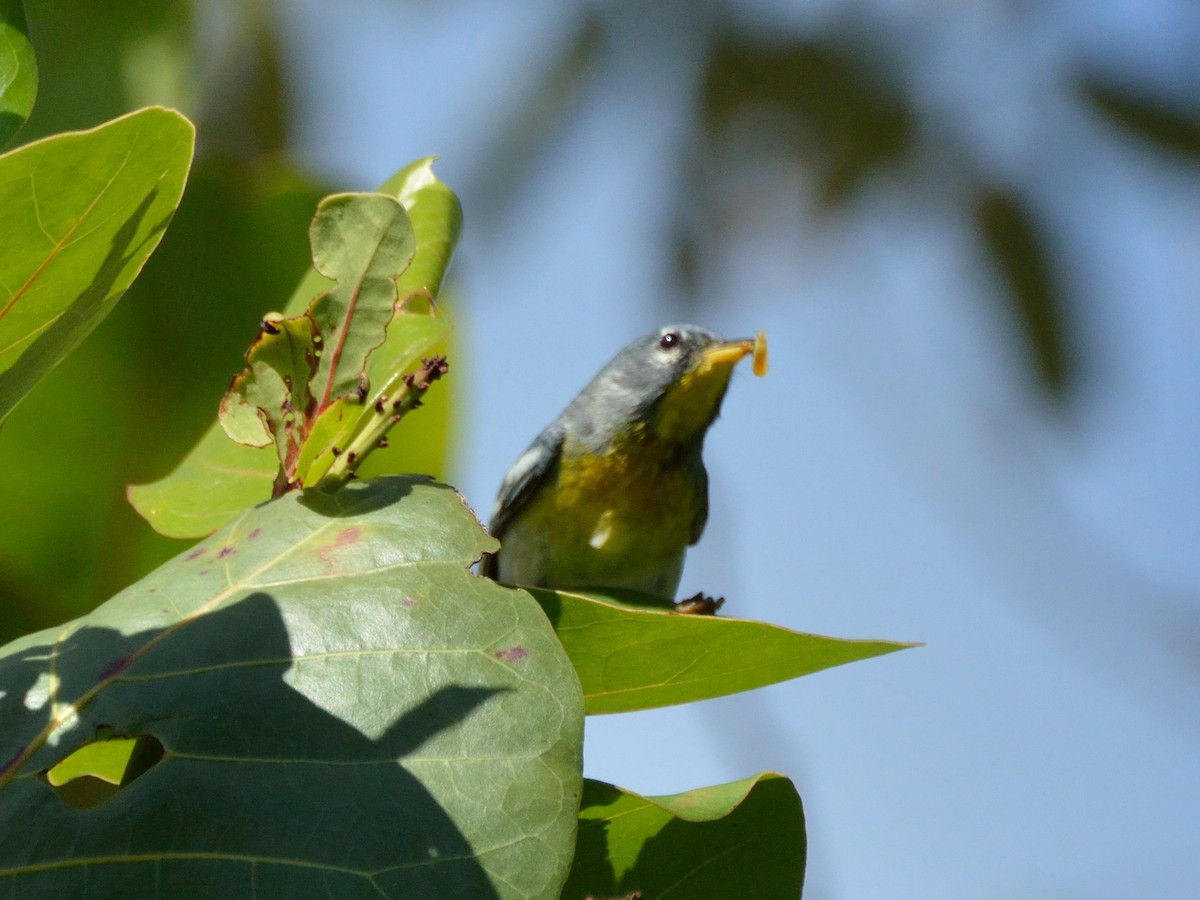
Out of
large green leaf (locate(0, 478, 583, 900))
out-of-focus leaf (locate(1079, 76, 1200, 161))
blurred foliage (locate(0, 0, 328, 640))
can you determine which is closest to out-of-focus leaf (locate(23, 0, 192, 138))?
blurred foliage (locate(0, 0, 328, 640))

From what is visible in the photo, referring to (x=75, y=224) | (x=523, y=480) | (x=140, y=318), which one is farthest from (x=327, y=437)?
(x=523, y=480)

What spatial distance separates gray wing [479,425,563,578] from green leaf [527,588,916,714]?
2.28 meters

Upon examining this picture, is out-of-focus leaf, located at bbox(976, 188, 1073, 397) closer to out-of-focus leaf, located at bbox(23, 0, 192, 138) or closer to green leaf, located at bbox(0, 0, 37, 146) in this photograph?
out-of-focus leaf, located at bbox(23, 0, 192, 138)

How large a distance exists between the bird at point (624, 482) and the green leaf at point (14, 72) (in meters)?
2.36

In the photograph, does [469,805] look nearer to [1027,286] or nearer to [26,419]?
[26,419]

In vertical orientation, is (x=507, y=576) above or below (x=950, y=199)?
below

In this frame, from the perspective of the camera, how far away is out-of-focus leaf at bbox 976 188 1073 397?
2.52 m

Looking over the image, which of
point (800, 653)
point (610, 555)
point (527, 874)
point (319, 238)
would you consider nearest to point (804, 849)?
point (800, 653)

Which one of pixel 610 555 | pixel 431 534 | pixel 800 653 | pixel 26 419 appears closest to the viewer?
pixel 431 534

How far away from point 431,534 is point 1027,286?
1.96m

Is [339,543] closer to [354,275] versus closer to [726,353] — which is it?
[354,275]

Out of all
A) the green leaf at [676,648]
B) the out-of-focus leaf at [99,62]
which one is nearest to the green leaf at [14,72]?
the green leaf at [676,648]

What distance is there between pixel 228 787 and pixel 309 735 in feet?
0.26

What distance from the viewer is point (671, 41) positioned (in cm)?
323
